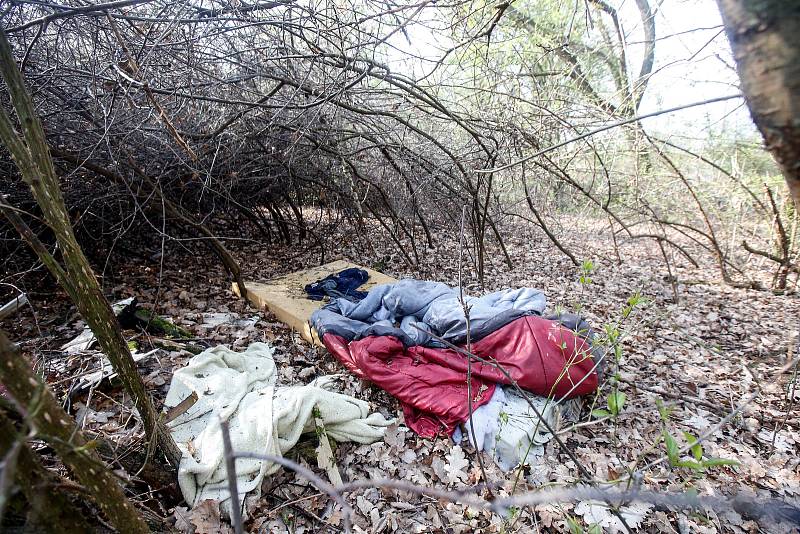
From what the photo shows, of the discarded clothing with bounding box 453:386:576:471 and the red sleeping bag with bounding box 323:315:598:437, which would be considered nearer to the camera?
the discarded clothing with bounding box 453:386:576:471

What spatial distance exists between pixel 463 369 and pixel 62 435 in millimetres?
2560

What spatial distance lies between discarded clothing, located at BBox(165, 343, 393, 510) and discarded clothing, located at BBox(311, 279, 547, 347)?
0.64 m

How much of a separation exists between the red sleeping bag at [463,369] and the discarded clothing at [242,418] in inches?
11.2

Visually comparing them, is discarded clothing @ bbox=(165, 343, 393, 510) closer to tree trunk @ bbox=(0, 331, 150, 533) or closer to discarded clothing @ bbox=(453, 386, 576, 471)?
discarded clothing @ bbox=(453, 386, 576, 471)

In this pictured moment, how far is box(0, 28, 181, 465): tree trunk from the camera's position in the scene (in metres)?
1.32

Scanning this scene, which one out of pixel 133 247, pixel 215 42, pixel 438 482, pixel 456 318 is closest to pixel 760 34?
pixel 438 482

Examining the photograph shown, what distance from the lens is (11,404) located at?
104 cm

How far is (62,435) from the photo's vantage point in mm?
1087

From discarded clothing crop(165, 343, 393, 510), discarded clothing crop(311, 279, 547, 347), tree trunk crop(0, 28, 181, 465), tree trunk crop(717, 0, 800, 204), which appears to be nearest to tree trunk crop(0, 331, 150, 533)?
tree trunk crop(0, 28, 181, 465)

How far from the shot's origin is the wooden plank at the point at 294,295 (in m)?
4.09

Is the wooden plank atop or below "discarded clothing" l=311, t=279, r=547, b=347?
atop

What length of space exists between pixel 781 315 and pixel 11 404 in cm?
675

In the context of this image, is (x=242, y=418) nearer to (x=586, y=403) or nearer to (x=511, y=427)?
(x=511, y=427)

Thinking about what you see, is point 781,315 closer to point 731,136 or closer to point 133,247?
point 731,136
